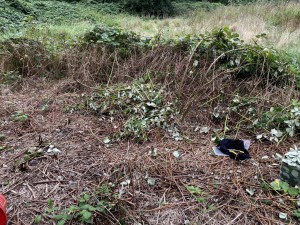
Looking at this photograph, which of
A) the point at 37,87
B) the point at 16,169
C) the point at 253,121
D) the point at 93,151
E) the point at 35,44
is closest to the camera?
the point at 16,169

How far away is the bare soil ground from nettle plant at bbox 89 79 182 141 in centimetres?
11

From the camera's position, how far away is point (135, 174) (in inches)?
81.7

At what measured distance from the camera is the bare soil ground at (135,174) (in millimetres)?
1768

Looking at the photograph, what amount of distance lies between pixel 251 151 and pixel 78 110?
190 centimetres

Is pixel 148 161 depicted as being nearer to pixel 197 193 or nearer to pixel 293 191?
pixel 197 193

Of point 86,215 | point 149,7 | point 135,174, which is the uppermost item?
point 86,215

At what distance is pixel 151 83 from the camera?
3.31m

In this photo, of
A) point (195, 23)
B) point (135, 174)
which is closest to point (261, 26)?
point (195, 23)

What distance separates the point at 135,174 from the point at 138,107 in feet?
3.30

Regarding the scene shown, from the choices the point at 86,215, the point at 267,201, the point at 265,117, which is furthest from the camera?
the point at 265,117

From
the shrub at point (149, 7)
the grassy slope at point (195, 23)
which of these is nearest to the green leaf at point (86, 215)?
the grassy slope at point (195, 23)

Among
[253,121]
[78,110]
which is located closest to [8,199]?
[78,110]

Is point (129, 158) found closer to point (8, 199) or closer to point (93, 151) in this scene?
point (93, 151)

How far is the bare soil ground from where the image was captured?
1.77 meters
